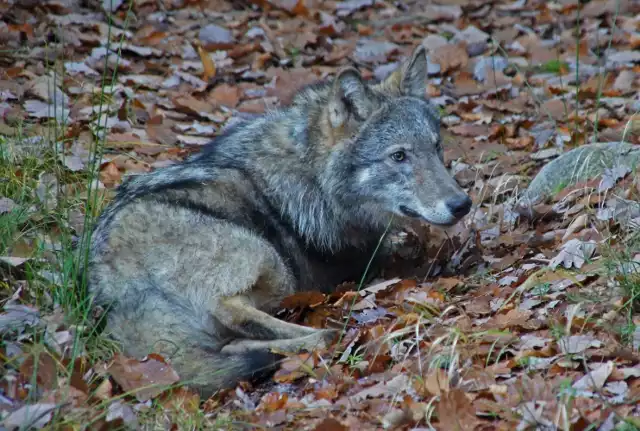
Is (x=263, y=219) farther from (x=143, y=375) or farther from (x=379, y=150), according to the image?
(x=143, y=375)

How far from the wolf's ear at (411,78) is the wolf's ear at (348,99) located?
43 centimetres

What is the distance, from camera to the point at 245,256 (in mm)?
5473

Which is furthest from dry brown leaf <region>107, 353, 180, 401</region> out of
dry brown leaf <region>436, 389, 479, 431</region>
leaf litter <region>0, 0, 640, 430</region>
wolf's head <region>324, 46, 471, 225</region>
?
wolf's head <region>324, 46, 471, 225</region>

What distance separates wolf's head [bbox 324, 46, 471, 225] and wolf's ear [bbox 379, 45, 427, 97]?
269mm

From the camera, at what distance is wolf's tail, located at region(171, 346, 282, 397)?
4571 millimetres

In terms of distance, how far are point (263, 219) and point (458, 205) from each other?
1.45 m

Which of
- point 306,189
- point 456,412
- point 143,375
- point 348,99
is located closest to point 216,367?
point 143,375

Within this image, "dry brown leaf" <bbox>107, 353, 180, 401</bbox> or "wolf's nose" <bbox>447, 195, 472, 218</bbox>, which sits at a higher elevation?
"wolf's nose" <bbox>447, 195, 472, 218</bbox>

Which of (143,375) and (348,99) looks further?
(348,99)

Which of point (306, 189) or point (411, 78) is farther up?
point (411, 78)

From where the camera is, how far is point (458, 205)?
5.58 meters

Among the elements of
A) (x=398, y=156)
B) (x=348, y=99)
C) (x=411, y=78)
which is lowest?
(x=398, y=156)

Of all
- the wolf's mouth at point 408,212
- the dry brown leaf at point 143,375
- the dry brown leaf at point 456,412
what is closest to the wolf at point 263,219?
the wolf's mouth at point 408,212

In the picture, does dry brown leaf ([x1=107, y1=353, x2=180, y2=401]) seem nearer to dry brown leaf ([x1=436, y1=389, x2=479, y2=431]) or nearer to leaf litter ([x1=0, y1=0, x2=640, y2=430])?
leaf litter ([x1=0, y1=0, x2=640, y2=430])
